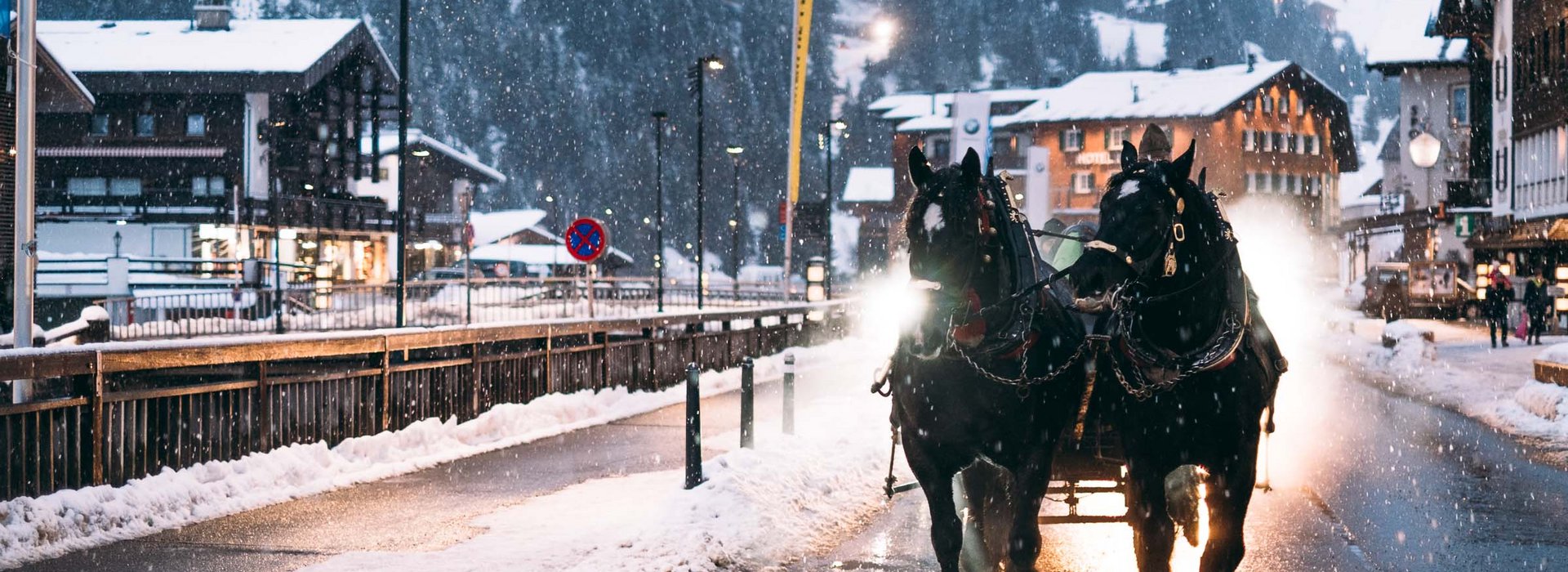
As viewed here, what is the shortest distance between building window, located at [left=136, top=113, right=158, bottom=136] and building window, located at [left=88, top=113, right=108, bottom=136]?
1.17m

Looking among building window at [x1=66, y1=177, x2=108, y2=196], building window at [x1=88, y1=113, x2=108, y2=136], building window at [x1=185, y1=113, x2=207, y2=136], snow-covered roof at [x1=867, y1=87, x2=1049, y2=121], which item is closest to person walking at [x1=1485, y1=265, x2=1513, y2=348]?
building window at [x1=185, y1=113, x2=207, y2=136]

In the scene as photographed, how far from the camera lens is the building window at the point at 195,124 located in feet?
184

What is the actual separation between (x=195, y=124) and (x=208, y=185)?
8.45 feet

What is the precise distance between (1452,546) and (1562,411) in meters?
9.49

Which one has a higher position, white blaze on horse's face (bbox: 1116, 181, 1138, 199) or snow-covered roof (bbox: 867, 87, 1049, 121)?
snow-covered roof (bbox: 867, 87, 1049, 121)

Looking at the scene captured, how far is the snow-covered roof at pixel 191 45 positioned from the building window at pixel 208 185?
4279 mm

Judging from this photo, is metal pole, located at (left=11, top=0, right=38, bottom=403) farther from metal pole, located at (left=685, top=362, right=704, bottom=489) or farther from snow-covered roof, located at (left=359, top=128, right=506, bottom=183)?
snow-covered roof, located at (left=359, top=128, right=506, bottom=183)

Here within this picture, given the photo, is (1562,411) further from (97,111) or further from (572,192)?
(572,192)

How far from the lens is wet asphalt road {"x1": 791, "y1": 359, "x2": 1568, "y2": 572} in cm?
826

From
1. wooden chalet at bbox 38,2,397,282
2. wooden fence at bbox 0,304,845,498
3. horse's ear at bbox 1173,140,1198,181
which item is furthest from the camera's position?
wooden chalet at bbox 38,2,397,282

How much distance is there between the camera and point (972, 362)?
595 centimetres

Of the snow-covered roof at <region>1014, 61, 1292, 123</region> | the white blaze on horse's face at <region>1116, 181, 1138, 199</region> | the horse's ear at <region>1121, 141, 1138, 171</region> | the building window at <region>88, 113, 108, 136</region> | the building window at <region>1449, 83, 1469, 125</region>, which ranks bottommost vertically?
the white blaze on horse's face at <region>1116, 181, 1138, 199</region>

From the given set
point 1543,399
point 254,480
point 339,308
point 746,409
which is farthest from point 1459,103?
point 254,480

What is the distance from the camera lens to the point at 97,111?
2152 inches
